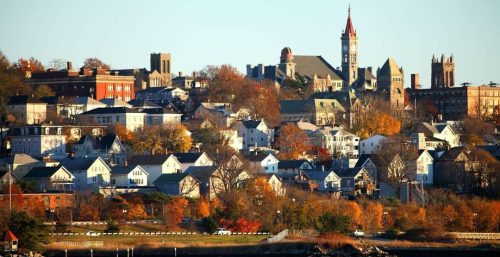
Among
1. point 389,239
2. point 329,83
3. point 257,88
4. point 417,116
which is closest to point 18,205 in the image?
point 389,239

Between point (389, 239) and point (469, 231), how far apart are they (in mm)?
A: 6397

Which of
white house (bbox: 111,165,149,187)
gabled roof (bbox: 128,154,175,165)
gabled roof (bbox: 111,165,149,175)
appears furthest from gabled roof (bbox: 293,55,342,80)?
white house (bbox: 111,165,149,187)

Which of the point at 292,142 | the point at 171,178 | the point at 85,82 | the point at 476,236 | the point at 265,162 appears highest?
the point at 85,82

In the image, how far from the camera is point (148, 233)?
82188mm

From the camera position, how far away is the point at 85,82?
130m

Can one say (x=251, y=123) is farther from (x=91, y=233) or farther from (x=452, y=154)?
(x=91, y=233)

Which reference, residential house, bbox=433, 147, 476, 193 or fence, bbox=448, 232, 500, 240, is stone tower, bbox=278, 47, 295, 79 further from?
fence, bbox=448, 232, 500, 240

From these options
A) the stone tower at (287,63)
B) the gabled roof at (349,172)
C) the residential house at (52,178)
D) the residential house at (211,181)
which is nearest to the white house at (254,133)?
the gabled roof at (349,172)

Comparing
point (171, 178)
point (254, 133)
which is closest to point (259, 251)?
point (171, 178)

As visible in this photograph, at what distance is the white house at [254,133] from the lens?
119750 millimetres

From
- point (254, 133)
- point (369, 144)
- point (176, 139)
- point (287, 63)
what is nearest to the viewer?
point (176, 139)

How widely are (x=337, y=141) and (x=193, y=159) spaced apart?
20665 millimetres

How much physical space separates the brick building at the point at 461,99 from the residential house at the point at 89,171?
58927 millimetres

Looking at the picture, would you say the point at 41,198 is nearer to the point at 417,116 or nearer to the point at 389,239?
the point at 389,239
